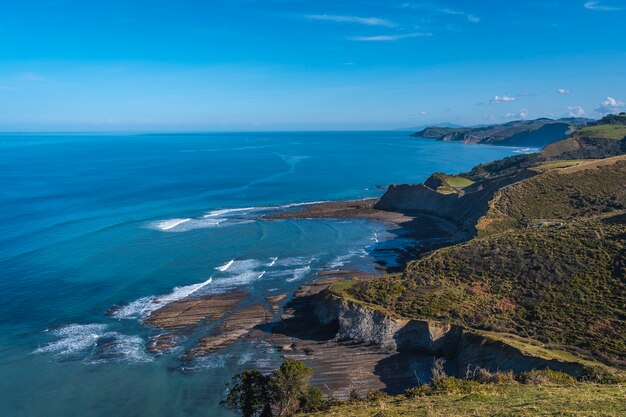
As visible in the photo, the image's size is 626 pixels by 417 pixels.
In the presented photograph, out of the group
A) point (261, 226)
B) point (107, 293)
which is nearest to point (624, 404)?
point (107, 293)

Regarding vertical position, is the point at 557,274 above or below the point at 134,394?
above

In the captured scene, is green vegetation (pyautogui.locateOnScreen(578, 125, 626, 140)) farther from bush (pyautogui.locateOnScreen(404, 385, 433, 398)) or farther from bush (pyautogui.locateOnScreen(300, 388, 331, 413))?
bush (pyautogui.locateOnScreen(300, 388, 331, 413))

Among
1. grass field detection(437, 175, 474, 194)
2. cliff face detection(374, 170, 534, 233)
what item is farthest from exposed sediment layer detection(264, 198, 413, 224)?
grass field detection(437, 175, 474, 194)

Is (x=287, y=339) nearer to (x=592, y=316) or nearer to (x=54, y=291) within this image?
(x=592, y=316)

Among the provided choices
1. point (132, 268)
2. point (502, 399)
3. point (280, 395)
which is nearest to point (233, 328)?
point (280, 395)

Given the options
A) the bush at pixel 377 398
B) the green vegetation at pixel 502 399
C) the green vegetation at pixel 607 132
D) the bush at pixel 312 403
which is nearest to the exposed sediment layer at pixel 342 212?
the bush at pixel 377 398

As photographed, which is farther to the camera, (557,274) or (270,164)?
(270,164)

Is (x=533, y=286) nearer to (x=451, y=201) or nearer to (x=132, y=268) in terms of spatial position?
(x=132, y=268)
